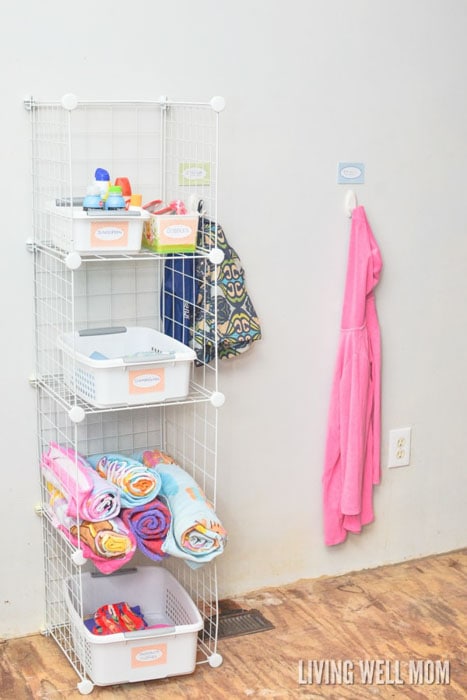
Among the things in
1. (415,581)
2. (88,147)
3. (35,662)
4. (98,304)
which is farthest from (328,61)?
(35,662)

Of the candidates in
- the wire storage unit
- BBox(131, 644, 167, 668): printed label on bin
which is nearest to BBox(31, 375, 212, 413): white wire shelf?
the wire storage unit

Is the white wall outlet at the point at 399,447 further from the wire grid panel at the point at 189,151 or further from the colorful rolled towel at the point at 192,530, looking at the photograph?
the wire grid panel at the point at 189,151

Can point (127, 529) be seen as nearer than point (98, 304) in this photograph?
Yes

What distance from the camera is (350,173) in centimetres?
279

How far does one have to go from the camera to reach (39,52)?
2320 mm

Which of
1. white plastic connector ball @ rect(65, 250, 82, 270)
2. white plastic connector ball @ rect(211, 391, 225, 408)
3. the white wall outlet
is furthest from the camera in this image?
the white wall outlet

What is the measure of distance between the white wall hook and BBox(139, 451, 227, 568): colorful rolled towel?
962 mm

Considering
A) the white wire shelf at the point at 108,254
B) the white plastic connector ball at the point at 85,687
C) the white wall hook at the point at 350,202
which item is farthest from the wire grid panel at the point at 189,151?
the white plastic connector ball at the point at 85,687

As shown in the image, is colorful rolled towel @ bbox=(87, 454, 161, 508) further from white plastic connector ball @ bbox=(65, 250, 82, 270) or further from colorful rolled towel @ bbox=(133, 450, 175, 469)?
white plastic connector ball @ bbox=(65, 250, 82, 270)

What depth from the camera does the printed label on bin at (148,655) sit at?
2336 millimetres

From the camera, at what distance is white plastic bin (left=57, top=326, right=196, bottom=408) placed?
2217 millimetres

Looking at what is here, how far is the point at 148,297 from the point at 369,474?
912mm

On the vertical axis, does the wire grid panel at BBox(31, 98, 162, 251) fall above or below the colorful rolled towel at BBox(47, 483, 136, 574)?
above

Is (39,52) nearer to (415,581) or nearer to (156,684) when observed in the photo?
(156,684)
